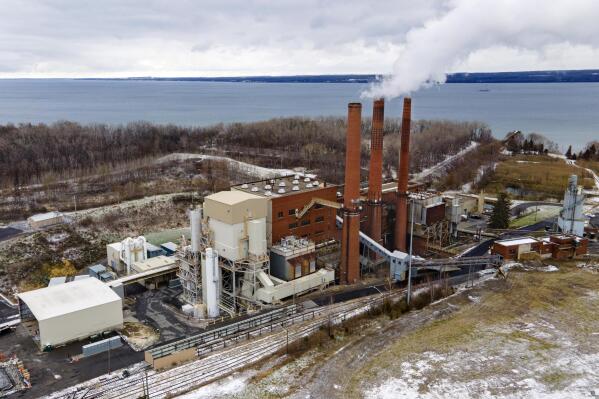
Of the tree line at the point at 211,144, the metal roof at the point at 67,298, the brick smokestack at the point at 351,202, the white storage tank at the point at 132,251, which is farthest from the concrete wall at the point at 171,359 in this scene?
the tree line at the point at 211,144

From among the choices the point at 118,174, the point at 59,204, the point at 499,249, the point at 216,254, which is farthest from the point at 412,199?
the point at 118,174

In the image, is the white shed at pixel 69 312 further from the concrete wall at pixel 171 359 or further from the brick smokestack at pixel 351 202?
the brick smokestack at pixel 351 202

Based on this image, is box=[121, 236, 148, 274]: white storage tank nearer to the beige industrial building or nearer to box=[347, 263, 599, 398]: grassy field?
the beige industrial building

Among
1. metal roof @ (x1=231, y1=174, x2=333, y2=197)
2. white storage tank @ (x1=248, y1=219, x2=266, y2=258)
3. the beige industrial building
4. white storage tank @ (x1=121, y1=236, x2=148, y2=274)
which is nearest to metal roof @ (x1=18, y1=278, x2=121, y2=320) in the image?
white storage tank @ (x1=121, y1=236, x2=148, y2=274)

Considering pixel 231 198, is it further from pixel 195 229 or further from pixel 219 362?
pixel 219 362

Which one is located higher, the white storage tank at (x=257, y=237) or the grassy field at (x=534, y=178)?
the white storage tank at (x=257, y=237)

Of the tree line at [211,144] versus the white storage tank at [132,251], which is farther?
the tree line at [211,144]

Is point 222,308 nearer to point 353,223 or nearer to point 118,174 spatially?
point 353,223
